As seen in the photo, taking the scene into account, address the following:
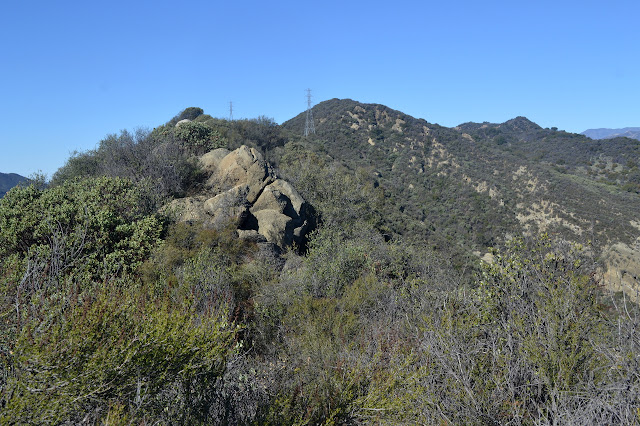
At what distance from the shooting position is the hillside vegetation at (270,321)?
4.69m

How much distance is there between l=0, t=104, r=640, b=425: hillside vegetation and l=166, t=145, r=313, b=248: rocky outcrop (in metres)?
0.61

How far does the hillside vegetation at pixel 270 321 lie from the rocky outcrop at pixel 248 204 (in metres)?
0.61

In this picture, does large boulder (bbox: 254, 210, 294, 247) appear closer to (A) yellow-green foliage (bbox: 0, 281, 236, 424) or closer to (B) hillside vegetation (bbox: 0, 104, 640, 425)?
(B) hillside vegetation (bbox: 0, 104, 640, 425)

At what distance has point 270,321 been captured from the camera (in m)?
9.88

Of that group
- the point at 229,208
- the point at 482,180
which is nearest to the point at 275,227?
the point at 229,208

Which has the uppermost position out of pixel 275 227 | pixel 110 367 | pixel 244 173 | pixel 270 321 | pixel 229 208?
pixel 244 173

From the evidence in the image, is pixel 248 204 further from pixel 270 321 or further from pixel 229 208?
pixel 270 321

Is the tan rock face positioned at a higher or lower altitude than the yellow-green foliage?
higher

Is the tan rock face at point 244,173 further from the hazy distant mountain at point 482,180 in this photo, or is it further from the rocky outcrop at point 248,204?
the hazy distant mountain at point 482,180

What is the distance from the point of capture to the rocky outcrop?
53.0ft

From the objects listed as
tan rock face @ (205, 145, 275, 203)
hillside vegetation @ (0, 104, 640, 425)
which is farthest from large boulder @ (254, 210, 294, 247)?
tan rock face @ (205, 145, 275, 203)

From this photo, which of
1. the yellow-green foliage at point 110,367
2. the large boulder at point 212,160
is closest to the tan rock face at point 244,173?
the large boulder at point 212,160

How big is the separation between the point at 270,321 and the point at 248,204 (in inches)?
313

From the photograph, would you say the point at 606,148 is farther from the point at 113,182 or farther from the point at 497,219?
the point at 113,182
